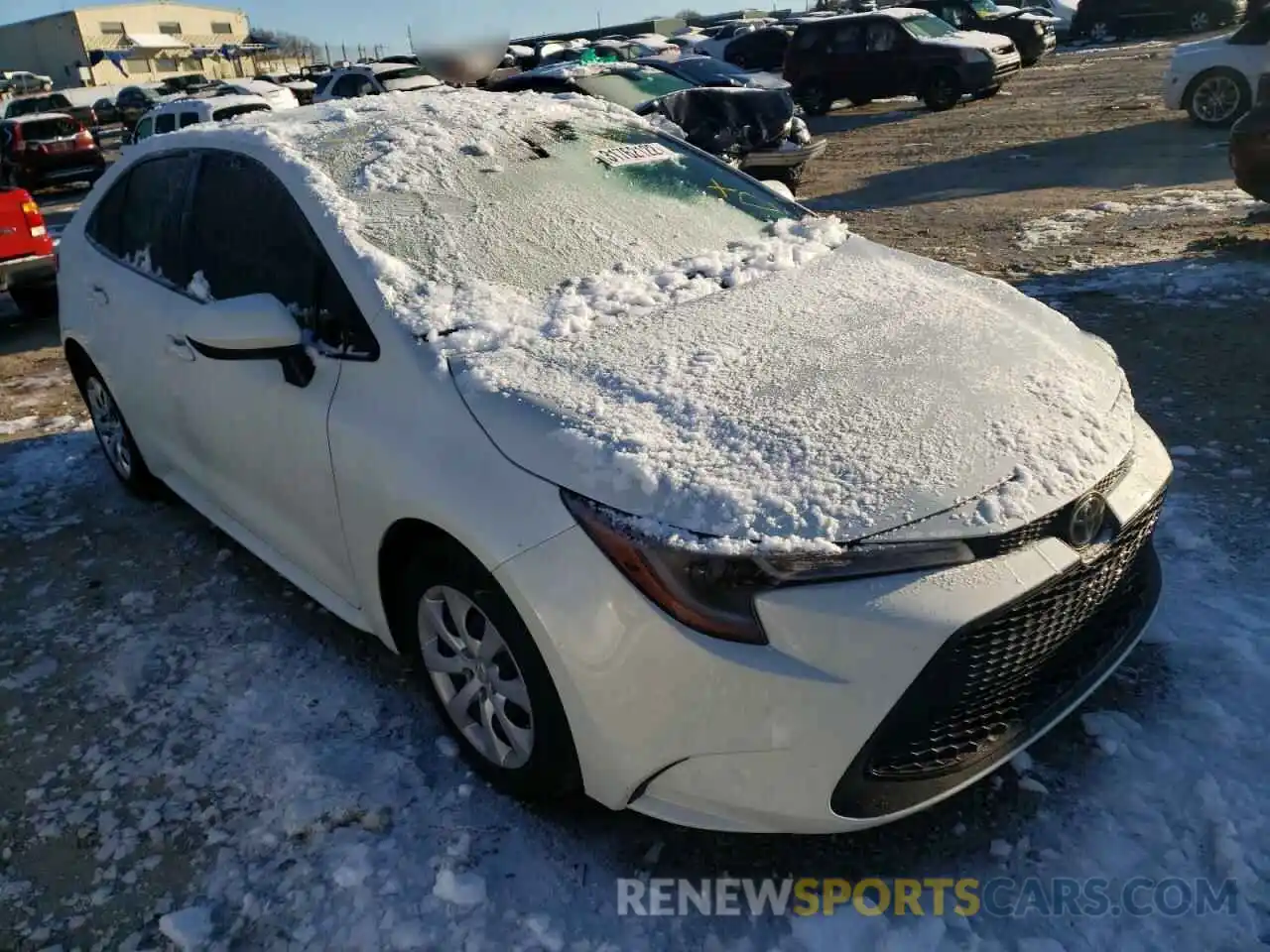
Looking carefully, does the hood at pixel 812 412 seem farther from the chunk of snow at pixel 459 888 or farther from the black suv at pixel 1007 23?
the black suv at pixel 1007 23

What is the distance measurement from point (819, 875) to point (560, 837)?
2.06 feet

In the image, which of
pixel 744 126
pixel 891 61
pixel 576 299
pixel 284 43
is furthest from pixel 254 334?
pixel 284 43

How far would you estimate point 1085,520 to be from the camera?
7.15 feet

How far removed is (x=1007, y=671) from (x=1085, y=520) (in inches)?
15.0

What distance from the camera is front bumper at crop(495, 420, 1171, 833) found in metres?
1.92

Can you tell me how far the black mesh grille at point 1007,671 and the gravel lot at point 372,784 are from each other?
1.12 ft

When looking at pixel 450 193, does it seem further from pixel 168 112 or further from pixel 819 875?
pixel 168 112

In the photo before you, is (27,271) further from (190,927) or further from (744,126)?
(190,927)

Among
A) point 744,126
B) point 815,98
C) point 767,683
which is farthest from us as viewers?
point 815,98

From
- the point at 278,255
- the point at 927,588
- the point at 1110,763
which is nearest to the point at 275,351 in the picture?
the point at 278,255

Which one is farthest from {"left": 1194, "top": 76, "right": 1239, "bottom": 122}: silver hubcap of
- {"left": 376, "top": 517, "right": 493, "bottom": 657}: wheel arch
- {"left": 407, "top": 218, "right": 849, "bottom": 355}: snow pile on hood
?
{"left": 376, "top": 517, "right": 493, "bottom": 657}: wheel arch

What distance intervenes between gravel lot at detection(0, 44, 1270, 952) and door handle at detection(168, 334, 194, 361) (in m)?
0.88

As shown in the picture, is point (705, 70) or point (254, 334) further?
point (705, 70)

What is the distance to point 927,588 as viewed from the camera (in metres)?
1.96
